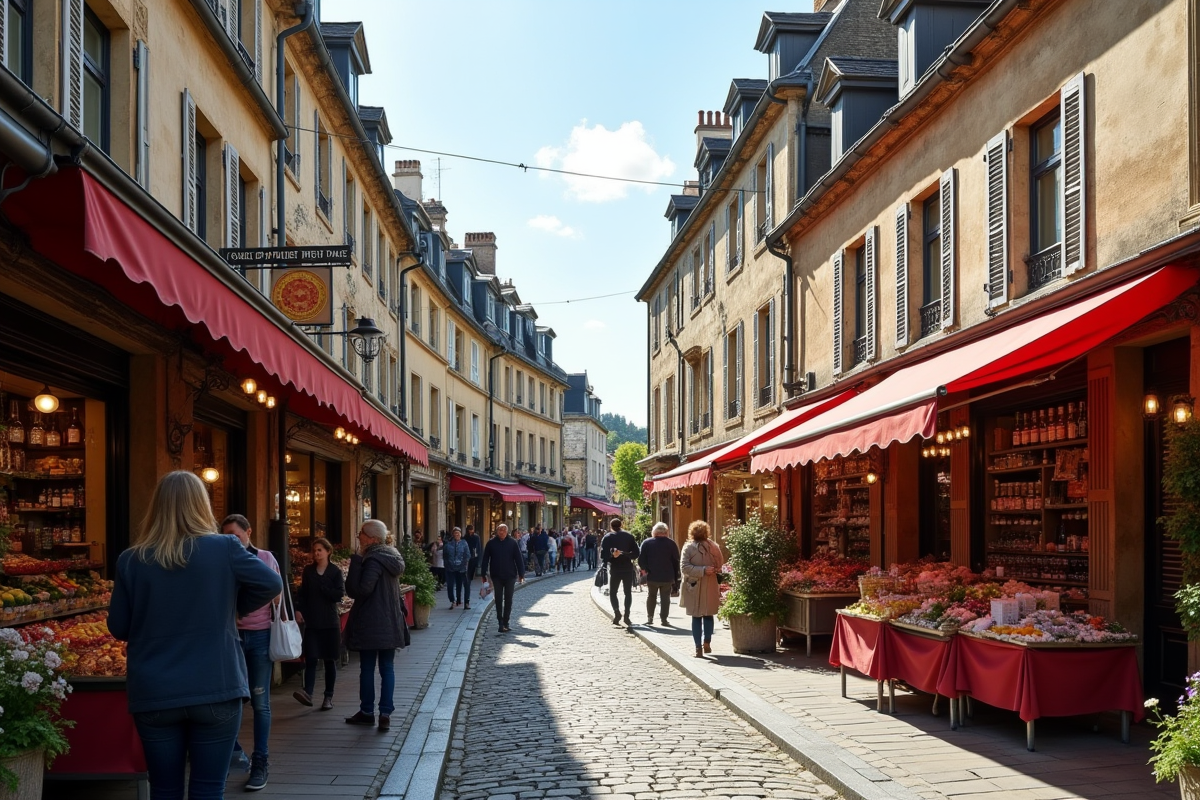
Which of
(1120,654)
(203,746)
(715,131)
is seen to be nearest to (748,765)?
(1120,654)

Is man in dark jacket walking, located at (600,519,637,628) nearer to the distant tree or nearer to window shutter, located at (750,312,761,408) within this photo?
window shutter, located at (750,312,761,408)

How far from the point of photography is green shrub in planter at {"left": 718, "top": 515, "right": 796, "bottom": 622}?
12.8 meters

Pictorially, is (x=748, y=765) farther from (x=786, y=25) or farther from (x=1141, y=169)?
(x=786, y=25)

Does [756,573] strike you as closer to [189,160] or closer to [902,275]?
[902,275]

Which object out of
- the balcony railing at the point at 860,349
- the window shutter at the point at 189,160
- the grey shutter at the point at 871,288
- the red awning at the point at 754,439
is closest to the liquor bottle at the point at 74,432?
the window shutter at the point at 189,160

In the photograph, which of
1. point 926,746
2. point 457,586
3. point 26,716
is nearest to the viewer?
point 26,716

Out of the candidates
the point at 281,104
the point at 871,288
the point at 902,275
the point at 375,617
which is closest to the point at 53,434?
the point at 375,617

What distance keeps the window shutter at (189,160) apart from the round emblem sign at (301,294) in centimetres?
170

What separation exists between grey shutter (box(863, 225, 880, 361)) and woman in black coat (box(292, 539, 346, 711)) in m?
8.13

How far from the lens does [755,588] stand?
1283cm

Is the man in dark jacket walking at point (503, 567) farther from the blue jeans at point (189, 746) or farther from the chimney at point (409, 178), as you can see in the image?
the chimney at point (409, 178)

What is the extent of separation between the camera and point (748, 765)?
7.31 metres

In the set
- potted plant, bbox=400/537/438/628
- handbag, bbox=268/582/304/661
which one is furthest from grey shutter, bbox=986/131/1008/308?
potted plant, bbox=400/537/438/628

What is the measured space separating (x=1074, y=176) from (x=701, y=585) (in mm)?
6111
